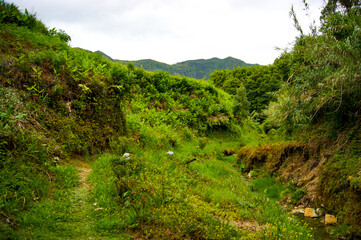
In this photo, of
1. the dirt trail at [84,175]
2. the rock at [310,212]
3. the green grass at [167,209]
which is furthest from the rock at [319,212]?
the dirt trail at [84,175]

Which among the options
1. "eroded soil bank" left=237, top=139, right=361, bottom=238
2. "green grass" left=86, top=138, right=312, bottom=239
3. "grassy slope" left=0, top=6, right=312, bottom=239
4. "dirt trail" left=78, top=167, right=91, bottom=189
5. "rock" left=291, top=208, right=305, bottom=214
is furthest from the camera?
"rock" left=291, top=208, right=305, bottom=214

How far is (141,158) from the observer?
6.02m

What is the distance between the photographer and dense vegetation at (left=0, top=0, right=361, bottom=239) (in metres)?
3.77

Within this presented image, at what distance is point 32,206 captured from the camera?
356 cm

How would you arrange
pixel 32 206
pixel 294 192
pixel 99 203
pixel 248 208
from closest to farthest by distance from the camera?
1. pixel 32 206
2. pixel 99 203
3. pixel 248 208
4. pixel 294 192

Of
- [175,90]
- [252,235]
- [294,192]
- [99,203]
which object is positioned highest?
[175,90]

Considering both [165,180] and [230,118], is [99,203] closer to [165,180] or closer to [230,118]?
[165,180]

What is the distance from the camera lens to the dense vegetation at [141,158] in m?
3.77

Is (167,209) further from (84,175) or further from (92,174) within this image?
(84,175)

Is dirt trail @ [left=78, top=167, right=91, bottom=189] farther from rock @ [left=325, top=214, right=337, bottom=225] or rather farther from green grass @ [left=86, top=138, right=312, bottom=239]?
rock @ [left=325, top=214, right=337, bottom=225]

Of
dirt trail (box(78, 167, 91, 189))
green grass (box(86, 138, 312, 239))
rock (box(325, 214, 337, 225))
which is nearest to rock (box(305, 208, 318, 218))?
Result: rock (box(325, 214, 337, 225))

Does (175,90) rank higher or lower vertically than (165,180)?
higher

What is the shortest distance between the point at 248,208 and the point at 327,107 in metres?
5.01

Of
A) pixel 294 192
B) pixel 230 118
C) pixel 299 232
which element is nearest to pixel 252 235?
pixel 299 232
